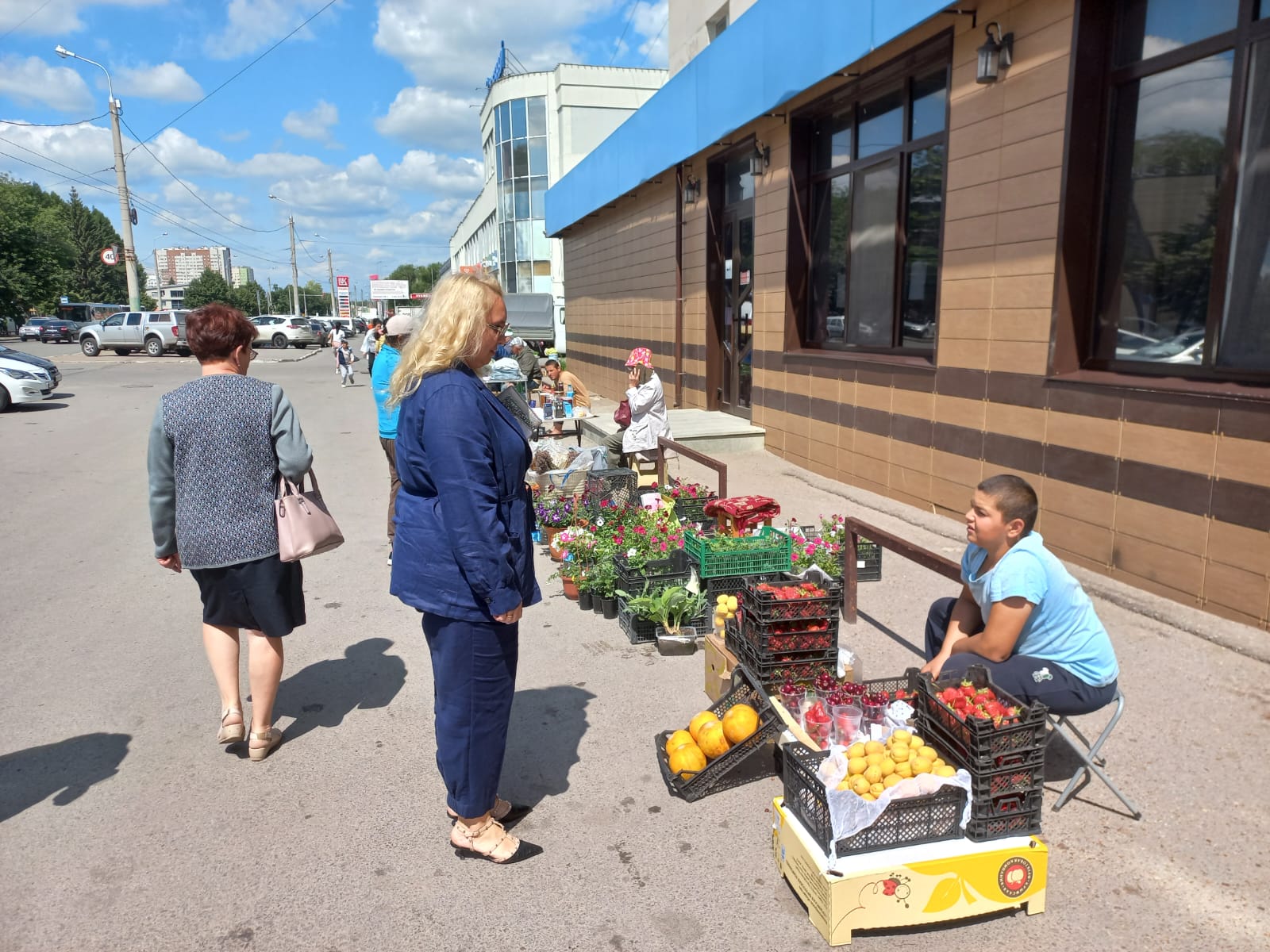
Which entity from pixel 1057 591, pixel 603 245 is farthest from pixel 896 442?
pixel 603 245

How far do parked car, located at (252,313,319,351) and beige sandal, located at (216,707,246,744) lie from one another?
4979 cm

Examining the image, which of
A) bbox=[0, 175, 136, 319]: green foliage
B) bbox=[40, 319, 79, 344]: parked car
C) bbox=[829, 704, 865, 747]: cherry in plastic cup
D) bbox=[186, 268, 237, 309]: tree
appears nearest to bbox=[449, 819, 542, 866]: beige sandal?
bbox=[829, 704, 865, 747]: cherry in plastic cup

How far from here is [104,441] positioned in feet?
46.0

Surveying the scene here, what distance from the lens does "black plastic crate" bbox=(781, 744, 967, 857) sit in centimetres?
275

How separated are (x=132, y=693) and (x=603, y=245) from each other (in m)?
15.5

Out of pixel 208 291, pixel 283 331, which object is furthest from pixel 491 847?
pixel 208 291

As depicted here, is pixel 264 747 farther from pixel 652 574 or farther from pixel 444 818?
pixel 652 574

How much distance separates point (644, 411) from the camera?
8266 millimetres

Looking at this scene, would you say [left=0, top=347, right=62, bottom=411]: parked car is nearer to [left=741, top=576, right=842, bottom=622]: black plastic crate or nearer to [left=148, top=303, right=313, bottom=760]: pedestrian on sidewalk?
[left=148, top=303, right=313, bottom=760]: pedestrian on sidewalk

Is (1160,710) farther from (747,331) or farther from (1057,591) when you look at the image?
(747,331)

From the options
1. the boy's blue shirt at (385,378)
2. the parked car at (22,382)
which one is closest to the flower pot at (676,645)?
the boy's blue shirt at (385,378)

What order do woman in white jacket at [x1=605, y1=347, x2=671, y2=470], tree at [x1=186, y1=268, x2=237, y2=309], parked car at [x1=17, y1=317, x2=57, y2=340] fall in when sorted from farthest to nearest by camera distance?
1. tree at [x1=186, y1=268, x2=237, y2=309]
2. parked car at [x1=17, y1=317, x2=57, y2=340]
3. woman in white jacket at [x1=605, y1=347, x2=671, y2=470]

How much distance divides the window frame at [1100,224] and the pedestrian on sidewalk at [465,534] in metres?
4.45

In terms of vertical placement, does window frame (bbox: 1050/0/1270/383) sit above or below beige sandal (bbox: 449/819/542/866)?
above
